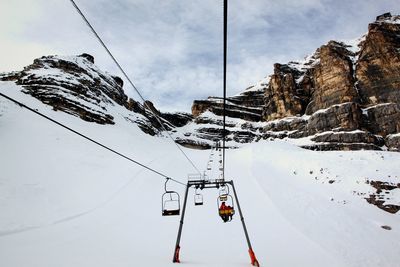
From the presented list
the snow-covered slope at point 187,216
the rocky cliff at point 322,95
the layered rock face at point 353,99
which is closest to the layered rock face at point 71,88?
the rocky cliff at point 322,95

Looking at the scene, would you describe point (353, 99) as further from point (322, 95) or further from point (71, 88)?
point (71, 88)

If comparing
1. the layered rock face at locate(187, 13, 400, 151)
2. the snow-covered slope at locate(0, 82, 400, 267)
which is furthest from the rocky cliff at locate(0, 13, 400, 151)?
the snow-covered slope at locate(0, 82, 400, 267)

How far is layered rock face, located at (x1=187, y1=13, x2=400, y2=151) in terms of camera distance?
60.6 metres

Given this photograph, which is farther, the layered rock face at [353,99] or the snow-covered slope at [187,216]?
the layered rock face at [353,99]

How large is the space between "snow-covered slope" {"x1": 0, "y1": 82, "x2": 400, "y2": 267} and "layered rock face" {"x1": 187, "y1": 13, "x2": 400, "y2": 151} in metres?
42.0

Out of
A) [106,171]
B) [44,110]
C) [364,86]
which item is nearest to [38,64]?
[44,110]

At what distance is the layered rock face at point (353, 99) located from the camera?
60.6m

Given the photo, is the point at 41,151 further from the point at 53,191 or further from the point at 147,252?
the point at 147,252

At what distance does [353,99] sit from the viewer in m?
66.7

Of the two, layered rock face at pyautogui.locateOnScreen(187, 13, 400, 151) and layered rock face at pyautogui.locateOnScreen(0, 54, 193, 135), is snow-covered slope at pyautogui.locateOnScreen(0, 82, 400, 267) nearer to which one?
layered rock face at pyautogui.locateOnScreen(0, 54, 193, 135)

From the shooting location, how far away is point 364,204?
680 inches

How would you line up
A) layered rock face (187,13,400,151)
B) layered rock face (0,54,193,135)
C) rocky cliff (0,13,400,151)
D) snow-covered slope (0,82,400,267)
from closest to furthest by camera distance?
snow-covered slope (0,82,400,267) < layered rock face (0,54,193,135) < rocky cliff (0,13,400,151) < layered rock face (187,13,400,151)

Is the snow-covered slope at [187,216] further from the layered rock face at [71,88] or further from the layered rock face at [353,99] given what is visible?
the layered rock face at [353,99]

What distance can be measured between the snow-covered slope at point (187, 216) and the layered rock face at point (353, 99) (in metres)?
42.0
